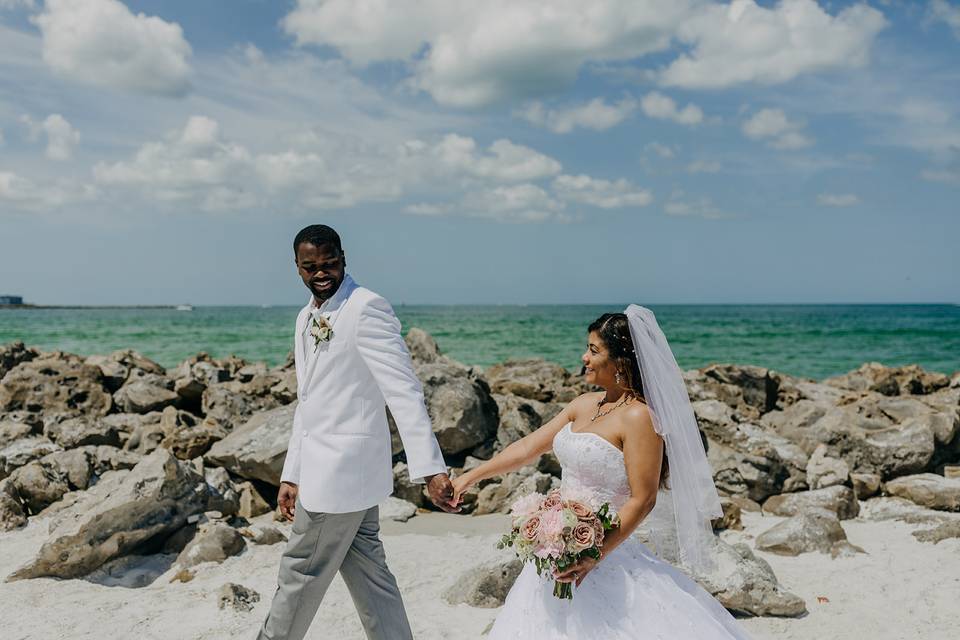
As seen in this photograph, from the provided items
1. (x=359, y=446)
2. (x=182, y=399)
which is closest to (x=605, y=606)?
(x=359, y=446)

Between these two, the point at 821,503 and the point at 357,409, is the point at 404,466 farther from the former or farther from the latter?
the point at 357,409

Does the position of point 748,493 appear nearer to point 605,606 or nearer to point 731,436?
point 731,436

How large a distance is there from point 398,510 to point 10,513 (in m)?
3.41

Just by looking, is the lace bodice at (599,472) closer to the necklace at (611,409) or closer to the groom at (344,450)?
the necklace at (611,409)

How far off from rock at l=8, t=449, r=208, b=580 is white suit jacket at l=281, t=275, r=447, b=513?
308cm

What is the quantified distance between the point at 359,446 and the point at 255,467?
4098 mm

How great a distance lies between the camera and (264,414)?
8.05 m

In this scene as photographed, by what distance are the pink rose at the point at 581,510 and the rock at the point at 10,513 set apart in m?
5.98

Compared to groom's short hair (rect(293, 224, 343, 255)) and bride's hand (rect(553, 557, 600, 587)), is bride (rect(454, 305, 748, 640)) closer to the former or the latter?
bride's hand (rect(553, 557, 600, 587))

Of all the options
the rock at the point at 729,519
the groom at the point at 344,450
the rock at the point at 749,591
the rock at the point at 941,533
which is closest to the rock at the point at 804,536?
the rock at the point at 729,519

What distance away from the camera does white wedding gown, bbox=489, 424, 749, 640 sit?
118 inches

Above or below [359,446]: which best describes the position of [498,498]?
below

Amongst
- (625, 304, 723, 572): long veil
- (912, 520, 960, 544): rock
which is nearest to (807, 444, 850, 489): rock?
(912, 520, 960, 544): rock

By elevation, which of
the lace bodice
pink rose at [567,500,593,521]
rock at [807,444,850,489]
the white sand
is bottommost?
the white sand
